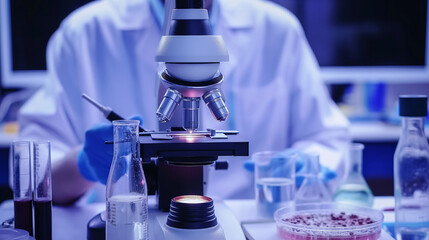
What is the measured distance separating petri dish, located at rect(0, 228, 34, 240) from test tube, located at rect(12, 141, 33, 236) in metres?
0.07

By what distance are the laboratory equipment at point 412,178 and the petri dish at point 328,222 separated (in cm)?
10

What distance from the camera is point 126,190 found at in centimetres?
103

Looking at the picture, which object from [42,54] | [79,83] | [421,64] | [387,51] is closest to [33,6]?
[42,54]

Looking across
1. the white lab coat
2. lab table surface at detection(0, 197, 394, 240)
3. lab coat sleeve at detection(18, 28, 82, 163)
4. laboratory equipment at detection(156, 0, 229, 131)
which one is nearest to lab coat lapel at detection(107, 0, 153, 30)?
the white lab coat

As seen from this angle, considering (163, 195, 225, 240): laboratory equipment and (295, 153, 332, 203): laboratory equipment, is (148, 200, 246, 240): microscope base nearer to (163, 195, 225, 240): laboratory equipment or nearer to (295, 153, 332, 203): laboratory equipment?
(163, 195, 225, 240): laboratory equipment

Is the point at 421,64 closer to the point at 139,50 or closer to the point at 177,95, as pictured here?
the point at 139,50

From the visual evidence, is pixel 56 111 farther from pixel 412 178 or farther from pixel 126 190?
pixel 412 178

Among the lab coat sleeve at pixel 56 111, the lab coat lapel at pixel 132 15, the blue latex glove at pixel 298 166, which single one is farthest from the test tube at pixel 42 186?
the lab coat lapel at pixel 132 15

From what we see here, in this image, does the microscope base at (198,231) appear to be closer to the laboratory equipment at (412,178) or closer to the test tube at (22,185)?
the test tube at (22,185)

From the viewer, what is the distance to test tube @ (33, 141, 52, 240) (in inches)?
44.5

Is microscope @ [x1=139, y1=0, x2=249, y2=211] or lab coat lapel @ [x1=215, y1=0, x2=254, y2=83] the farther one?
lab coat lapel @ [x1=215, y1=0, x2=254, y2=83]

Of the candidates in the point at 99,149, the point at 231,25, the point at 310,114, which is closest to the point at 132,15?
the point at 231,25

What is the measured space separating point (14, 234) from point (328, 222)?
0.59 metres

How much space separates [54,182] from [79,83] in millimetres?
489
